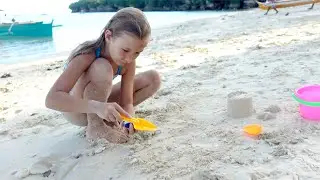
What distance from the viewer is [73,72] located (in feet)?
6.22

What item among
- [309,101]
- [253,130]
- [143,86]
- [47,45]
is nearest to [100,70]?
[143,86]

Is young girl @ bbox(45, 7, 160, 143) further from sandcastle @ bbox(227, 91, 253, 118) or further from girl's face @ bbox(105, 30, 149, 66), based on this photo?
sandcastle @ bbox(227, 91, 253, 118)

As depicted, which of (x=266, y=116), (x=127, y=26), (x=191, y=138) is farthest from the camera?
(x=266, y=116)

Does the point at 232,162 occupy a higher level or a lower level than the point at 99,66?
lower

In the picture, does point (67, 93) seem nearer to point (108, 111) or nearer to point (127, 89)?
point (108, 111)

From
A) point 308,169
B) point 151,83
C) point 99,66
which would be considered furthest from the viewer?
point 151,83

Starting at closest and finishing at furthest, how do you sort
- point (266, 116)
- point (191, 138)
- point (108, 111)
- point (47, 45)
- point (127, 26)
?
point (108, 111) → point (127, 26) → point (191, 138) → point (266, 116) → point (47, 45)

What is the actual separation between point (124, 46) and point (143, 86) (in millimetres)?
629

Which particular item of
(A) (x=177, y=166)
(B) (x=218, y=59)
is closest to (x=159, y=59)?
(B) (x=218, y=59)

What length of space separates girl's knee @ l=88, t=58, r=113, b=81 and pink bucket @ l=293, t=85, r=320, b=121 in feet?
3.42

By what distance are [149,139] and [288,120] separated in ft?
2.61

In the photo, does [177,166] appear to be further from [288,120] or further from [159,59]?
[159,59]

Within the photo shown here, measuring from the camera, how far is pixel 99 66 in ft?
6.31

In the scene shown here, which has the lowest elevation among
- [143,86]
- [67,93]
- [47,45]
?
[47,45]
